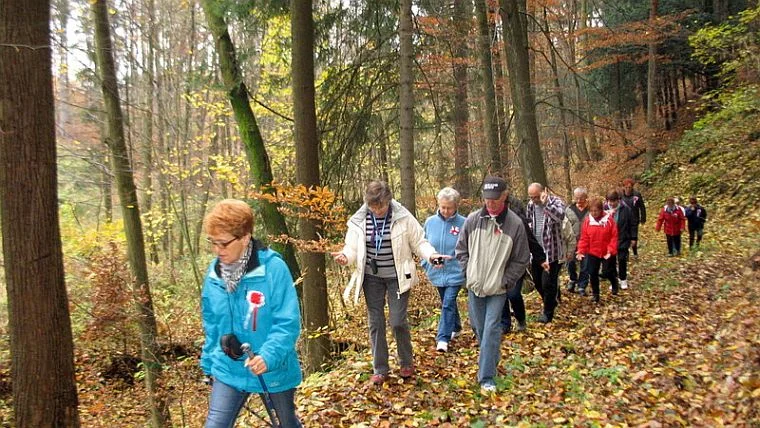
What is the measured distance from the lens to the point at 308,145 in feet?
25.3

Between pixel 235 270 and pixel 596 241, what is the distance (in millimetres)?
7542

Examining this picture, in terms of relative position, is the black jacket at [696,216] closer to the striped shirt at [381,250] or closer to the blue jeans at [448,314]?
the blue jeans at [448,314]

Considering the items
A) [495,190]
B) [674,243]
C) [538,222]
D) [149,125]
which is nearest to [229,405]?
[495,190]

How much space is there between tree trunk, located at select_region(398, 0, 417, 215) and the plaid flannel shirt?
2.08 meters

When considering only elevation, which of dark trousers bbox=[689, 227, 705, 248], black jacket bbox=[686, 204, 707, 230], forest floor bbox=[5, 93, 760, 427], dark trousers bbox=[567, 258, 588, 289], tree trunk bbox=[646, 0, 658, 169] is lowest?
forest floor bbox=[5, 93, 760, 427]

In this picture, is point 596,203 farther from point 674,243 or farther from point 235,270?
point 235,270

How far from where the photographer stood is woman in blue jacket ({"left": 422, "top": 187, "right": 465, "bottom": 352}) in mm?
6770

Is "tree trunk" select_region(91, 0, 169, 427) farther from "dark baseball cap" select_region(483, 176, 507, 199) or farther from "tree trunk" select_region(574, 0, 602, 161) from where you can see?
"tree trunk" select_region(574, 0, 602, 161)

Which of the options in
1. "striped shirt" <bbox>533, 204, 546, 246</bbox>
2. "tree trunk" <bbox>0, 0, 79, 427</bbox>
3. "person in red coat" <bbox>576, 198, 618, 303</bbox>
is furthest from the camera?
"person in red coat" <bbox>576, 198, 618, 303</bbox>

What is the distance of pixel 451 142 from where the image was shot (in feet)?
57.3

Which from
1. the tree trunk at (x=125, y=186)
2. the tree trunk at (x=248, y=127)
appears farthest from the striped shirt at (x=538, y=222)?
the tree trunk at (x=125, y=186)

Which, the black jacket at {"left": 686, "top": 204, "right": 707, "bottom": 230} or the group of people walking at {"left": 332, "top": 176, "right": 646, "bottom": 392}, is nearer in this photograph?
the group of people walking at {"left": 332, "top": 176, "right": 646, "bottom": 392}

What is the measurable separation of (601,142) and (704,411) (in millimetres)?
26524

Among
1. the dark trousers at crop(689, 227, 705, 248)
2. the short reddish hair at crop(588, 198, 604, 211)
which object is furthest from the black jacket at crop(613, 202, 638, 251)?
the dark trousers at crop(689, 227, 705, 248)
